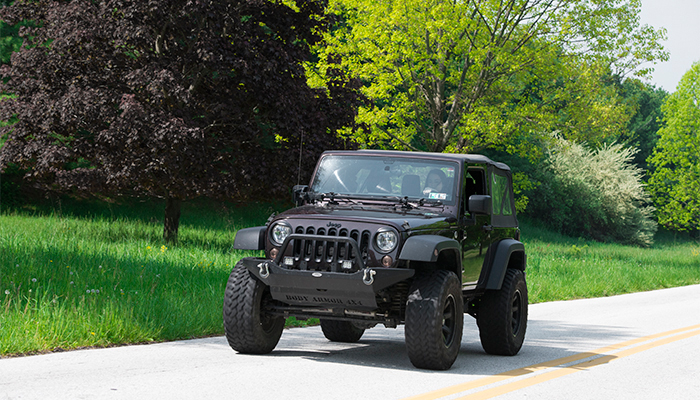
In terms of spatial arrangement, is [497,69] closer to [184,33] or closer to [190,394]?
[184,33]

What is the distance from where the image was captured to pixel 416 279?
7.67 m

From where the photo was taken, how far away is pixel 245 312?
782 centimetres

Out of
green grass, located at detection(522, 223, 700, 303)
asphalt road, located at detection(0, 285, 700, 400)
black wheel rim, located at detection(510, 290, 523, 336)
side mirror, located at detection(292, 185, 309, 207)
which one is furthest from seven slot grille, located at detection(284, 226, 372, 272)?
green grass, located at detection(522, 223, 700, 303)

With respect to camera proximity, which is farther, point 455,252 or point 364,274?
point 455,252

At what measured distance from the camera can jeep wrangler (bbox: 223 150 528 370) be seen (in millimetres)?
7352

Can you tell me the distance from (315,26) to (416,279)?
14.5 meters

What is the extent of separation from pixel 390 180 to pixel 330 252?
1539 millimetres

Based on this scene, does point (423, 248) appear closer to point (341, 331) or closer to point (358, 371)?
point (358, 371)

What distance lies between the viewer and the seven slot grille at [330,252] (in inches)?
290

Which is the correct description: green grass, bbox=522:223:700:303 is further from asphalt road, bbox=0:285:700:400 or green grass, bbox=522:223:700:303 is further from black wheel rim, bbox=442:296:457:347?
black wheel rim, bbox=442:296:457:347

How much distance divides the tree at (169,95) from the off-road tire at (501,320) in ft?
31.3

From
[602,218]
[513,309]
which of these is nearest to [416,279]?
[513,309]

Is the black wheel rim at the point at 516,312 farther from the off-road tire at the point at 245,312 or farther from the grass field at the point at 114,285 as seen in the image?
the grass field at the point at 114,285

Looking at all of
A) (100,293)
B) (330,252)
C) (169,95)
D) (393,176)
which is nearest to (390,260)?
(330,252)
